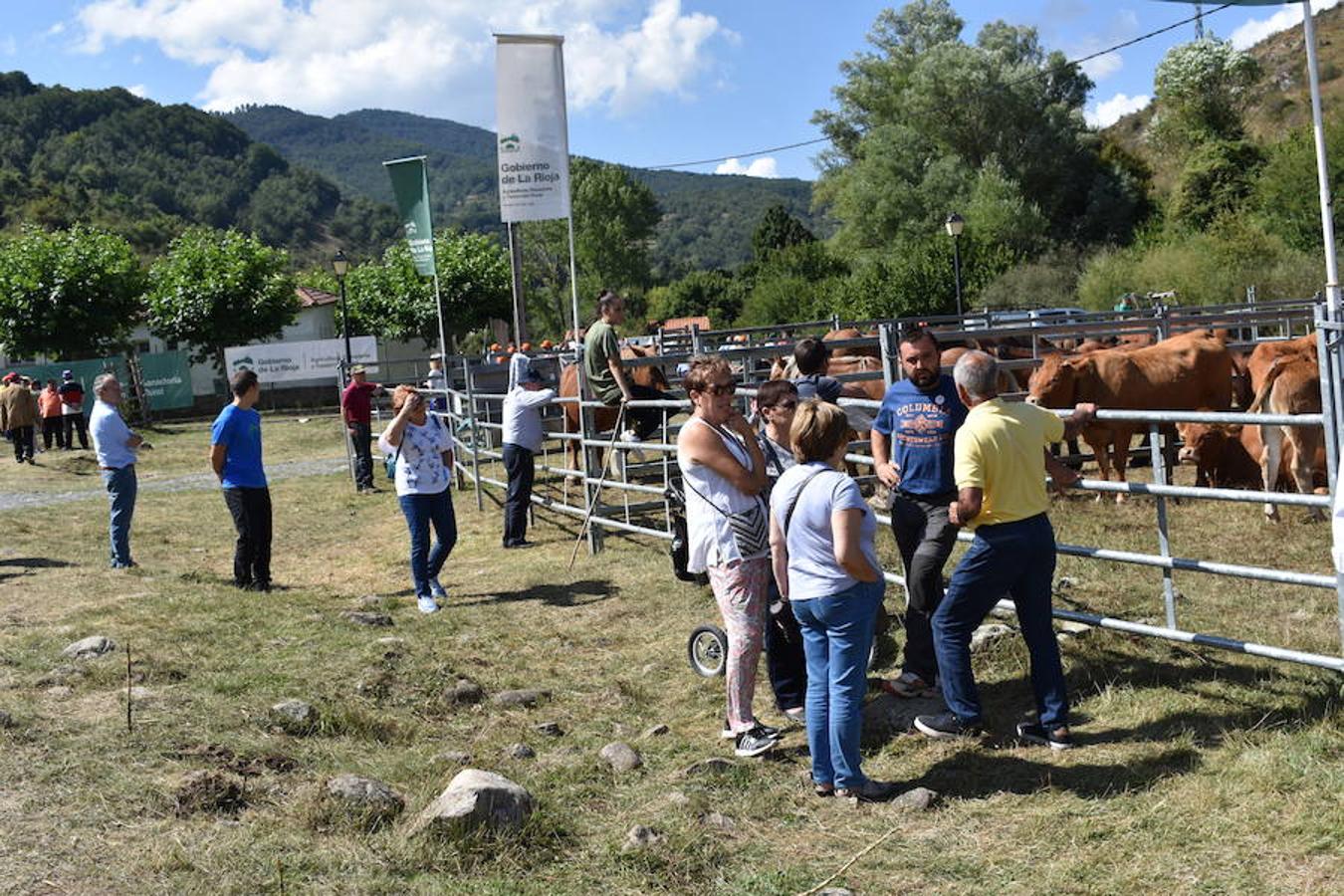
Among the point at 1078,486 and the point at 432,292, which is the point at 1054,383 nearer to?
the point at 1078,486

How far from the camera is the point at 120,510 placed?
422 inches

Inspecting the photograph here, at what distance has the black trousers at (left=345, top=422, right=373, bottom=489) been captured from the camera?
16.3m

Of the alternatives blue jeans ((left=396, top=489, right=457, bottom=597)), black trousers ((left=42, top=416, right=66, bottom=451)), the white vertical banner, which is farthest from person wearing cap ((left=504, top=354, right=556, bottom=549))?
black trousers ((left=42, top=416, right=66, bottom=451))

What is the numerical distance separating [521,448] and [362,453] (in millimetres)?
5741

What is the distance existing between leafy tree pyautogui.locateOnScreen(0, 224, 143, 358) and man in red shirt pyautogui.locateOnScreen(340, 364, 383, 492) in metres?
23.9

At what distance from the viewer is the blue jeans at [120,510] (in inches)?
421

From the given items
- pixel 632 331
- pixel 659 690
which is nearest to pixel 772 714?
pixel 659 690

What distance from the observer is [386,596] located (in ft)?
→ 31.0

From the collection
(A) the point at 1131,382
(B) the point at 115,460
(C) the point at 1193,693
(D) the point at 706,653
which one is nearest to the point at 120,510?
(B) the point at 115,460

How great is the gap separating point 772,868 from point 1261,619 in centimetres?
337

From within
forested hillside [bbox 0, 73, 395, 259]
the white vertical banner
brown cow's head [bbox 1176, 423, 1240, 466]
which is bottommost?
brown cow's head [bbox 1176, 423, 1240, 466]

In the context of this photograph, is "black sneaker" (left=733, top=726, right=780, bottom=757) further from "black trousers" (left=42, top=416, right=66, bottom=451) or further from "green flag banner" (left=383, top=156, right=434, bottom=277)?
"black trousers" (left=42, top=416, right=66, bottom=451)

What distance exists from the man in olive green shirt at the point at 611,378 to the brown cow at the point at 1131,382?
3434 millimetres

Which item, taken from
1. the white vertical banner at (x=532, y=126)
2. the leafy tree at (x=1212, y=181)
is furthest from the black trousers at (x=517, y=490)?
the leafy tree at (x=1212, y=181)
